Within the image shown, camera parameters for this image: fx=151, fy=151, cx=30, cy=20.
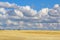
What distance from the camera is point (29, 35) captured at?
3.21 metres

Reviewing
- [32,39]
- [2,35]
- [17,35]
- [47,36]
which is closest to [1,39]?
Result: [2,35]

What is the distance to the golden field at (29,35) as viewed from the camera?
3133 millimetres

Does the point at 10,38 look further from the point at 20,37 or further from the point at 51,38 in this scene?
the point at 51,38

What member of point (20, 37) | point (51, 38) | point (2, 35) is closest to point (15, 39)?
point (20, 37)

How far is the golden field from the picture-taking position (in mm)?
3133

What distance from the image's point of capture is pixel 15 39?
311 centimetres

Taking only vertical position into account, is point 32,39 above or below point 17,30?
below

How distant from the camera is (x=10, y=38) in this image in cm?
315

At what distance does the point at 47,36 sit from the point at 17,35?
637 millimetres

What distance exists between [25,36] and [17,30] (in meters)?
0.23

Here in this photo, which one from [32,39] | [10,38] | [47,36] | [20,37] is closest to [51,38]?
[47,36]

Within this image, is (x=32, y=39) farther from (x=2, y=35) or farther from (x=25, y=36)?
(x=2, y=35)

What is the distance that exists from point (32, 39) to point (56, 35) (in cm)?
54

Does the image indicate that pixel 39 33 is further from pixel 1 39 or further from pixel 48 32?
pixel 1 39
